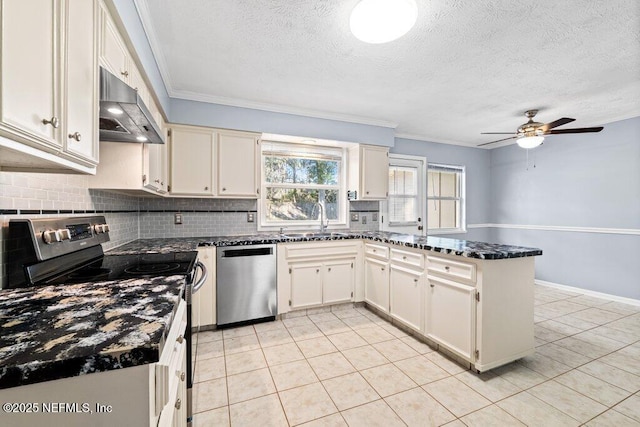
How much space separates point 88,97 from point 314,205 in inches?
114

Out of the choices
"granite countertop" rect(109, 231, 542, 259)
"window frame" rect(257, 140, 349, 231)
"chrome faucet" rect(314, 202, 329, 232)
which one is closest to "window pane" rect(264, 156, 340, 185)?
"window frame" rect(257, 140, 349, 231)

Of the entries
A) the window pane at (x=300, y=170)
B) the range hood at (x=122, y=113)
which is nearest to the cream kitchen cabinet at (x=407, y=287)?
the window pane at (x=300, y=170)

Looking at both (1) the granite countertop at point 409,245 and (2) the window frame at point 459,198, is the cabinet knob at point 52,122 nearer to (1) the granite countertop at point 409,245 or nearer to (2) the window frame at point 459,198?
(1) the granite countertop at point 409,245

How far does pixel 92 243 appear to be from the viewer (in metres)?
1.75

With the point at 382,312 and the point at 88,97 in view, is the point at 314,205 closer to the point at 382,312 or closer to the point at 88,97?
the point at 382,312

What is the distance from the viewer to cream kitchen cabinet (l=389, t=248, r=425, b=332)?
2.49m

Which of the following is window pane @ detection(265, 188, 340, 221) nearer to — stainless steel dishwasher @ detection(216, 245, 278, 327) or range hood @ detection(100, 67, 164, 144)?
stainless steel dishwasher @ detection(216, 245, 278, 327)

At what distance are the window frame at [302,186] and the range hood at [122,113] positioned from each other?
1672 mm

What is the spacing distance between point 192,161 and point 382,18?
89.0 inches

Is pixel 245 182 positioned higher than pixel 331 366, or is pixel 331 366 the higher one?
pixel 245 182

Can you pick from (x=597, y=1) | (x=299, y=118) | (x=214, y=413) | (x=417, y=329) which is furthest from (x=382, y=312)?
(x=597, y=1)

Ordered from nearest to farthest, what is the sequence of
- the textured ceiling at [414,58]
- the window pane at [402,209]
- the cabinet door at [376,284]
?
the textured ceiling at [414,58] → the cabinet door at [376,284] → the window pane at [402,209]

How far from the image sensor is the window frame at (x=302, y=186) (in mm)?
3535

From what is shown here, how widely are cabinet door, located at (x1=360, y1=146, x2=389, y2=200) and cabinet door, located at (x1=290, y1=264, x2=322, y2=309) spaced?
1.25 meters
